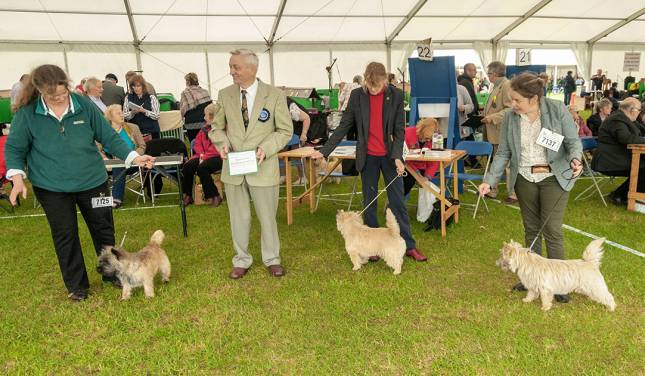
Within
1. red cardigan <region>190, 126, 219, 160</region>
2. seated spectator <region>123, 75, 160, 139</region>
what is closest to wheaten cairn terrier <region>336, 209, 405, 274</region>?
red cardigan <region>190, 126, 219, 160</region>

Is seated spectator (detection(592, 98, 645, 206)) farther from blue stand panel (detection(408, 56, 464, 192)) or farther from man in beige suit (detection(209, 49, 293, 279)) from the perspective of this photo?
man in beige suit (detection(209, 49, 293, 279))

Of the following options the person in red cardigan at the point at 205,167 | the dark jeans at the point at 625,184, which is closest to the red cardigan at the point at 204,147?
the person in red cardigan at the point at 205,167

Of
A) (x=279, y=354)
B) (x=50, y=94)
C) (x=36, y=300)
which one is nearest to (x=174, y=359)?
(x=279, y=354)

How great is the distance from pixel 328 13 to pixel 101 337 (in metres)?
13.1

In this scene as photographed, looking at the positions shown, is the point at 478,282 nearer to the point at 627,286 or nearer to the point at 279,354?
the point at 627,286

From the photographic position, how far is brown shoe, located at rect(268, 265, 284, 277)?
13.0 ft

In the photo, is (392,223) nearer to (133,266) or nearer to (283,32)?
(133,266)

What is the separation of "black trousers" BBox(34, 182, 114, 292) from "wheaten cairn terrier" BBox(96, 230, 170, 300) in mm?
202

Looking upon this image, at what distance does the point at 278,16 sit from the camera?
14.0m

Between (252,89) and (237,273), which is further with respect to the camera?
(237,273)

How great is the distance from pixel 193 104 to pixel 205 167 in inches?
84.7

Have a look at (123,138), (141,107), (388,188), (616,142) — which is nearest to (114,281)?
(388,188)

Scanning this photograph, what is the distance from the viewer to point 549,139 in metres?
3.06

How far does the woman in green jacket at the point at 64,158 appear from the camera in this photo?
3.10 metres
